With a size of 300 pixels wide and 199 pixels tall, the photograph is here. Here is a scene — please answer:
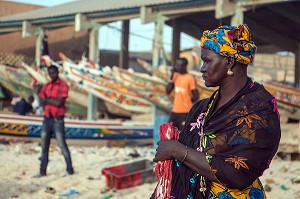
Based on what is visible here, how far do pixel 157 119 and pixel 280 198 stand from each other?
3992 mm

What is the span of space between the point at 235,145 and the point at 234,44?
0.46m

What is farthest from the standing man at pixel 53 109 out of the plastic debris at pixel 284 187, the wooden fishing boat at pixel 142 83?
the wooden fishing boat at pixel 142 83

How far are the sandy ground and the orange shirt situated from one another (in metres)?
1.01

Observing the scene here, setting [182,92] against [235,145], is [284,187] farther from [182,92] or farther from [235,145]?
[235,145]

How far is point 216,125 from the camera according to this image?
213cm

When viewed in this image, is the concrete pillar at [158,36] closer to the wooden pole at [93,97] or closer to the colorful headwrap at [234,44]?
the wooden pole at [93,97]

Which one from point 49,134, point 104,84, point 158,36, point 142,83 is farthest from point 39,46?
point 49,134

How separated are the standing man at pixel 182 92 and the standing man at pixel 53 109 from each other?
6.00 ft

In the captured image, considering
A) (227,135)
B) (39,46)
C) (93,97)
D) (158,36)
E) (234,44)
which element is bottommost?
(93,97)

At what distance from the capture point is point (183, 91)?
24.9 ft

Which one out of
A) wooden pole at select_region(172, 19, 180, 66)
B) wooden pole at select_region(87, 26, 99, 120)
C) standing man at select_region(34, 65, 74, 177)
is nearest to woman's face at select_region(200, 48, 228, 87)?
standing man at select_region(34, 65, 74, 177)

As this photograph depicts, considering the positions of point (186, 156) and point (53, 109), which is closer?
point (186, 156)

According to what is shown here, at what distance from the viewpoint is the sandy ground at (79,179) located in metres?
6.29

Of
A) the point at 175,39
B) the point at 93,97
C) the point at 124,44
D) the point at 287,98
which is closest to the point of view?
the point at 287,98
